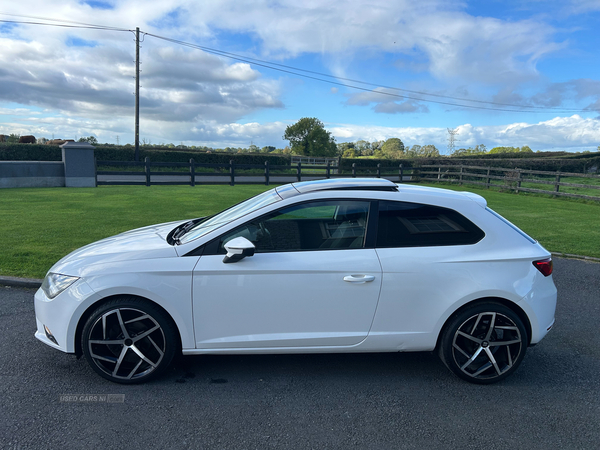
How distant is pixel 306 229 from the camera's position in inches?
137

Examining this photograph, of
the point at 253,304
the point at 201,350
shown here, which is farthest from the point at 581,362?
the point at 201,350

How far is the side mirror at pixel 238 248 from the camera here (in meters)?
3.01

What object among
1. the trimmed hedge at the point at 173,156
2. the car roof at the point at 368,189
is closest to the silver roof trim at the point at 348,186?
the car roof at the point at 368,189

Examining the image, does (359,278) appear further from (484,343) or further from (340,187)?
(484,343)

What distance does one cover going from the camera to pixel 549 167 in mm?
28375

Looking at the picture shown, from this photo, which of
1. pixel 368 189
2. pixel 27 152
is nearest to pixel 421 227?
pixel 368 189

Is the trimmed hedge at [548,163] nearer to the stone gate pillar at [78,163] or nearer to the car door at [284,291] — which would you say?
the stone gate pillar at [78,163]

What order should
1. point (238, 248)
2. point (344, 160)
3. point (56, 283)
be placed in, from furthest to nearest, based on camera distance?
point (344, 160)
point (56, 283)
point (238, 248)

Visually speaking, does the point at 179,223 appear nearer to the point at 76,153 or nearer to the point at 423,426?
the point at 423,426

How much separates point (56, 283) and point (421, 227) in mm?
2921

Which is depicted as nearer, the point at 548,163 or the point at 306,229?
the point at 306,229

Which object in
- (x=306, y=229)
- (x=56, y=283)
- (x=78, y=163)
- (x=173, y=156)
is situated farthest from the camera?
(x=173, y=156)

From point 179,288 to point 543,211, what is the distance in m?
14.6

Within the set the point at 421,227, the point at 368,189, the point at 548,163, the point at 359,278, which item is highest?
the point at 548,163
